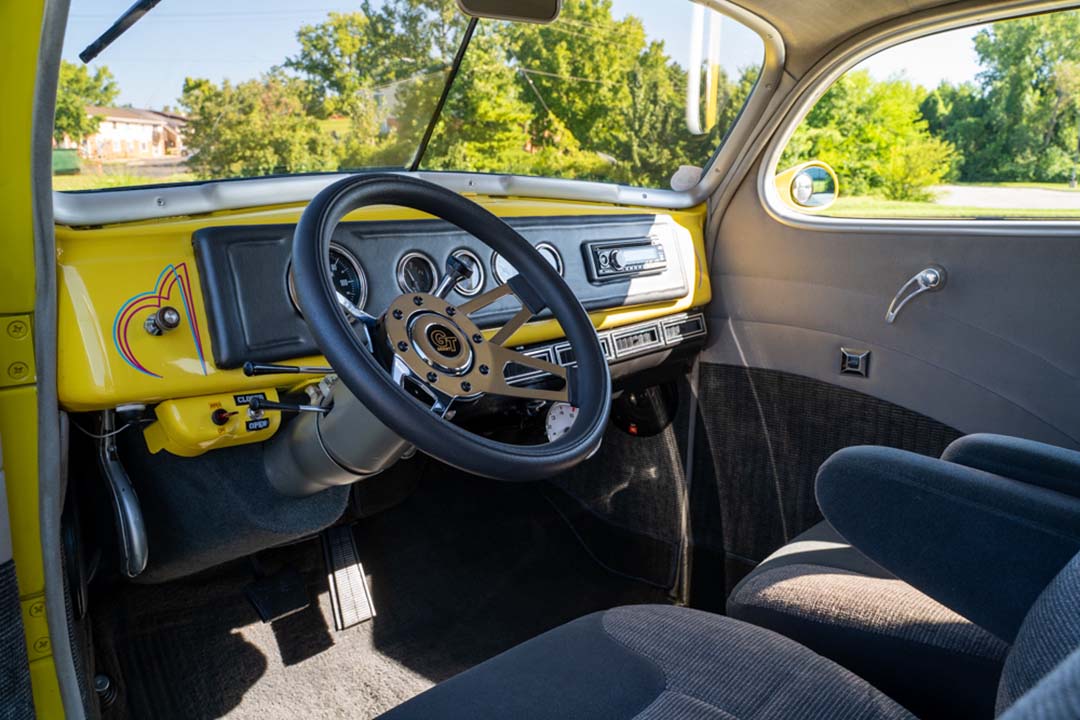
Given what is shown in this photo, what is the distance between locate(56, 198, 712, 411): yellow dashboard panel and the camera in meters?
1.43

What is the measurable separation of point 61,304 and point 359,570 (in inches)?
50.6

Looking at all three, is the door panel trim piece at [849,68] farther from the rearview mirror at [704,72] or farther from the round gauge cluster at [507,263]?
the round gauge cluster at [507,263]

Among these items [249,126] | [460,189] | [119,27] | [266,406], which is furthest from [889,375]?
[119,27]

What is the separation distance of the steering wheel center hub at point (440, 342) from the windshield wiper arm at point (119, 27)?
0.78 meters

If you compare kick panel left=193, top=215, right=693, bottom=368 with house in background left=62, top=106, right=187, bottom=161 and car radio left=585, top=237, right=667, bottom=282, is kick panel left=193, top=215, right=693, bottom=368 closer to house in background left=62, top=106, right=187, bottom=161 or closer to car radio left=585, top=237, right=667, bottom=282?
car radio left=585, top=237, right=667, bottom=282

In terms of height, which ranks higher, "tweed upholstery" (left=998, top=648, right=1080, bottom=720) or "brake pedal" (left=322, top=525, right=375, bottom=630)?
"tweed upholstery" (left=998, top=648, right=1080, bottom=720)

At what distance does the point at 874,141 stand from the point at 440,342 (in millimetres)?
Result: 1593

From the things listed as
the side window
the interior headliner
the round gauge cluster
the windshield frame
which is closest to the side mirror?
the side window

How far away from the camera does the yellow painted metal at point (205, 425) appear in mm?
1562

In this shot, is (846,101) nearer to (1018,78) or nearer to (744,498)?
(1018,78)

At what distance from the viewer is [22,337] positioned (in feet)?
4.17

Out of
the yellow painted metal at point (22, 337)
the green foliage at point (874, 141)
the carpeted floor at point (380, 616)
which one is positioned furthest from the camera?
the green foliage at point (874, 141)

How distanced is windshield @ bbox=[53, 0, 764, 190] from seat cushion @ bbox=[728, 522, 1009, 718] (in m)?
1.28

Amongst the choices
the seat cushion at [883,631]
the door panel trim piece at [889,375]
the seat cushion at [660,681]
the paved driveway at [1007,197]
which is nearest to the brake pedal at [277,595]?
the seat cushion at [660,681]
